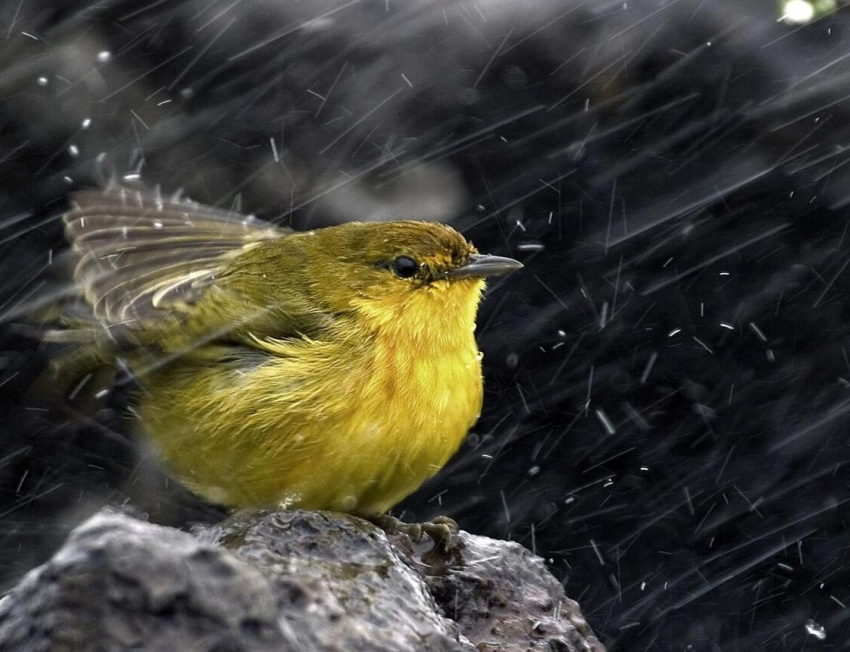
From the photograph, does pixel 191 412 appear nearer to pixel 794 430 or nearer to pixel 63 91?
pixel 63 91

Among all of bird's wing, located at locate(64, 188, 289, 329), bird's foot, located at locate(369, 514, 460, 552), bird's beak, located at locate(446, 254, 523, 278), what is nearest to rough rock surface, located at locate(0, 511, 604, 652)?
bird's foot, located at locate(369, 514, 460, 552)

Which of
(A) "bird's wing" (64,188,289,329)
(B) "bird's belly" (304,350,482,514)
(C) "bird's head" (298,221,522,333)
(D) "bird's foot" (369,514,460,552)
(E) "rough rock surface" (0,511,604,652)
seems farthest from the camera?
(A) "bird's wing" (64,188,289,329)

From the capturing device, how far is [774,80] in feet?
19.0

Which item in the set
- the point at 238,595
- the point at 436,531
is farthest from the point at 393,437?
the point at 238,595

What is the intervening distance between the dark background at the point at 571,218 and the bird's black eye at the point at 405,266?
1824mm

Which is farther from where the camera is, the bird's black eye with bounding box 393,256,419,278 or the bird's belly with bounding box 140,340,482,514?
the bird's black eye with bounding box 393,256,419,278

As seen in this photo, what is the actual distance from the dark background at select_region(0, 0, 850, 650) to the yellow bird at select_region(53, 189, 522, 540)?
Result: 1.32 m

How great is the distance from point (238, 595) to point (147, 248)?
2975 millimetres

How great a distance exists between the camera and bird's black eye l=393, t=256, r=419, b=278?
384 centimetres

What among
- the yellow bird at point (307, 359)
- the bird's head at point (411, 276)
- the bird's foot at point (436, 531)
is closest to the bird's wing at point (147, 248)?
the yellow bird at point (307, 359)

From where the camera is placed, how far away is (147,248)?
4648 mm

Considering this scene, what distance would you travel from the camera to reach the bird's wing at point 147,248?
13.3 feet

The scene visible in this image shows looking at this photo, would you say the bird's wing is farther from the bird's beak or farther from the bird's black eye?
the bird's beak

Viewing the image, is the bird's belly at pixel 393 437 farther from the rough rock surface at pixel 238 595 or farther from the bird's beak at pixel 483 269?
the rough rock surface at pixel 238 595
